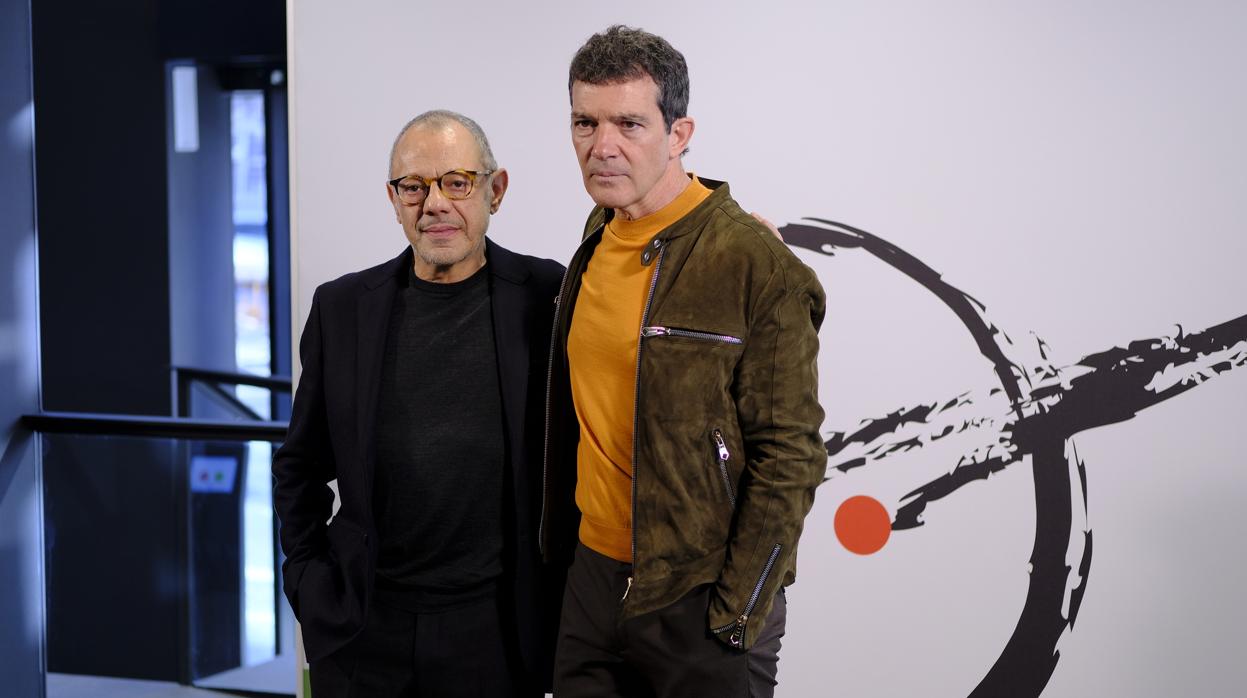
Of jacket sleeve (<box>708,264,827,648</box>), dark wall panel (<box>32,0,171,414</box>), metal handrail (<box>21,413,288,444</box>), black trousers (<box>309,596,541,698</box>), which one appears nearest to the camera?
jacket sleeve (<box>708,264,827,648</box>)

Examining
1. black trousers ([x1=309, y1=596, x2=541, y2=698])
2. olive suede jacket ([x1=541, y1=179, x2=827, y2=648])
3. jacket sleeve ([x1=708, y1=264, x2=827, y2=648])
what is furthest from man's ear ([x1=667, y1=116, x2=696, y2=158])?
black trousers ([x1=309, y1=596, x2=541, y2=698])

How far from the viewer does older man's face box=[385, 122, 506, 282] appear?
195 centimetres

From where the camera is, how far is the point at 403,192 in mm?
1976

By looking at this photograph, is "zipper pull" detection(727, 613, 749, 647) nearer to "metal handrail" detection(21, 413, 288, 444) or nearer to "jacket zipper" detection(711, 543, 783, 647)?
"jacket zipper" detection(711, 543, 783, 647)

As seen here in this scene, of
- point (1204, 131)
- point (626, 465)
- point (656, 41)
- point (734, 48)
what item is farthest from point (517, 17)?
point (1204, 131)

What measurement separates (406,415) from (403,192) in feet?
1.41

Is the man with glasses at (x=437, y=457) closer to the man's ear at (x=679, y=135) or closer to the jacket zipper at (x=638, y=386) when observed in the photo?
the jacket zipper at (x=638, y=386)

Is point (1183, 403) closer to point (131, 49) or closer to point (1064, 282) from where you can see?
point (1064, 282)

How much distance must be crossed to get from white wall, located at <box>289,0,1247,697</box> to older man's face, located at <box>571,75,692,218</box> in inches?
39.0

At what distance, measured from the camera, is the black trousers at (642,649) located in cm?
172

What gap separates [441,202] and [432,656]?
859 mm

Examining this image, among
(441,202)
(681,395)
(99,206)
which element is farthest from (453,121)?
(99,206)

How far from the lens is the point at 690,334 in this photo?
1.67 metres

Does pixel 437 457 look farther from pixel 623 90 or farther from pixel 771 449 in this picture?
pixel 623 90
